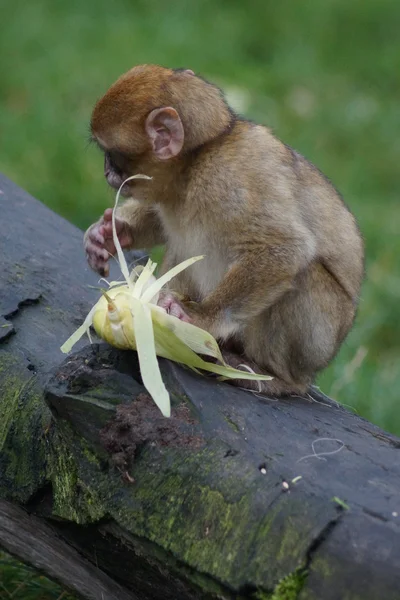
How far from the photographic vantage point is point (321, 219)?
457 centimetres

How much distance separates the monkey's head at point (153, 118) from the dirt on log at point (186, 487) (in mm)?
919

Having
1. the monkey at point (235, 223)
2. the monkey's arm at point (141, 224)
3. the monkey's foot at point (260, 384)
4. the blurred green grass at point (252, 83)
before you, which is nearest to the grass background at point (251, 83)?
the blurred green grass at point (252, 83)

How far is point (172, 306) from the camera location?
4.05 metres

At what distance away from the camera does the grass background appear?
8.47 metres

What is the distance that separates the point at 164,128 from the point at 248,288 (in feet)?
2.47

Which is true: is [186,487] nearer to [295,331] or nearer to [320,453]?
[320,453]

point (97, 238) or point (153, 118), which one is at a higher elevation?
point (153, 118)

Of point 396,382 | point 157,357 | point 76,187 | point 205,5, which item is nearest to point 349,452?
point 157,357

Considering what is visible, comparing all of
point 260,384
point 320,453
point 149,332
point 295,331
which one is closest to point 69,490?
point 149,332

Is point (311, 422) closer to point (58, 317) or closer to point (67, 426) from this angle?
point (67, 426)

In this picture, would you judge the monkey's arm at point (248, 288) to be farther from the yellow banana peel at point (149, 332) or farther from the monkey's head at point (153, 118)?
the monkey's head at point (153, 118)

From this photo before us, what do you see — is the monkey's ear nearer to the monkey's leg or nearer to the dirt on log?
the monkey's leg

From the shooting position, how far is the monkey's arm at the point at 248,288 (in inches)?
164

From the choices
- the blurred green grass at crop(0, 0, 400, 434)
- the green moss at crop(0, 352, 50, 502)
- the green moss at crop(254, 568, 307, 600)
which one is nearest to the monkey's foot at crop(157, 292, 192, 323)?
the green moss at crop(0, 352, 50, 502)
